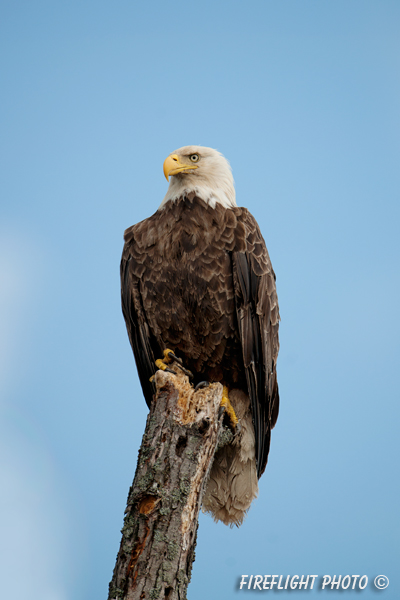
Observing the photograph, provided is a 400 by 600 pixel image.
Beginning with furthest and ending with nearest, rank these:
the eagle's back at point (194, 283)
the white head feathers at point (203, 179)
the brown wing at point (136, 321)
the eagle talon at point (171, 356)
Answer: the white head feathers at point (203, 179) → the brown wing at point (136, 321) → the eagle talon at point (171, 356) → the eagle's back at point (194, 283)

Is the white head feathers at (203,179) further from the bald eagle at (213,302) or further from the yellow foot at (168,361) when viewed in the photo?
the yellow foot at (168,361)

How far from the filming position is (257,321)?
4.19 metres

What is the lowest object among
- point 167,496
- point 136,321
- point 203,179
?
point 167,496

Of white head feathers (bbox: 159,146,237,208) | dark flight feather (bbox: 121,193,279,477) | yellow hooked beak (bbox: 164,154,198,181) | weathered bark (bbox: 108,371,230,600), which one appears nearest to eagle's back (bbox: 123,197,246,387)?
dark flight feather (bbox: 121,193,279,477)

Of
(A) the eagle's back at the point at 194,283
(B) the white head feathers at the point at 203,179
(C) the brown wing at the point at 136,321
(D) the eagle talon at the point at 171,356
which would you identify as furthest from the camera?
(B) the white head feathers at the point at 203,179

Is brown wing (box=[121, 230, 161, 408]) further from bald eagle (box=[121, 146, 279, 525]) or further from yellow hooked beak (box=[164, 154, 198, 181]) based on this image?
yellow hooked beak (box=[164, 154, 198, 181])

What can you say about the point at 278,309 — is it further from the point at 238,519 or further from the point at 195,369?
the point at 238,519

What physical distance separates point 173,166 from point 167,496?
A: 2753 mm

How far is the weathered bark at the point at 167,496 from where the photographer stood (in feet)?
9.29

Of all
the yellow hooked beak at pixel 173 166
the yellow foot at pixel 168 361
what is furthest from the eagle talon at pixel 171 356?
the yellow hooked beak at pixel 173 166

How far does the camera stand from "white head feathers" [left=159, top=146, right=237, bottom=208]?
4.53m

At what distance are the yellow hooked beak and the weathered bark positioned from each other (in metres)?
1.86

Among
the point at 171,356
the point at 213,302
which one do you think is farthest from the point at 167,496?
the point at 213,302

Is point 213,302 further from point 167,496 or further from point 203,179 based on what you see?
point 167,496
